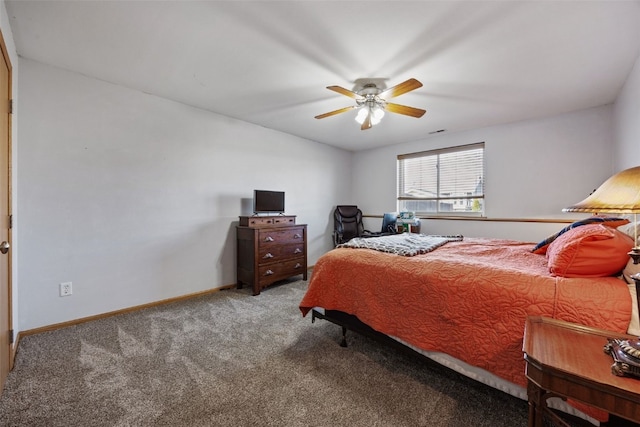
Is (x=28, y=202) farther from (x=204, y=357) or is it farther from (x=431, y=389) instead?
Result: (x=431, y=389)

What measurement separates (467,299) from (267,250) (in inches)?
101

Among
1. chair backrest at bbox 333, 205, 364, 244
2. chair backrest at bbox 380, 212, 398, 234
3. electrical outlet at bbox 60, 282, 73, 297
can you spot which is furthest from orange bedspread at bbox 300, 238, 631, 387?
chair backrest at bbox 333, 205, 364, 244

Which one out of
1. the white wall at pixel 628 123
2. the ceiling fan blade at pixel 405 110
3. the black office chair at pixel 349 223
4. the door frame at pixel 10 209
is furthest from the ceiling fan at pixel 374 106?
the door frame at pixel 10 209

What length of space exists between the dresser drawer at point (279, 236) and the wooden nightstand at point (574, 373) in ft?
9.43

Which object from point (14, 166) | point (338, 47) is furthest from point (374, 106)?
point (14, 166)

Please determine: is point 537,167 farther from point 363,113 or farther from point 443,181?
point 363,113

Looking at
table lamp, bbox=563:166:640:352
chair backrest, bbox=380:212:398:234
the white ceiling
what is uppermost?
the white ceiling

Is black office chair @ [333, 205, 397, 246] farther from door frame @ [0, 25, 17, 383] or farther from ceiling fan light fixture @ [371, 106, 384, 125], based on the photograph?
door frame @ [0, 25, 17, 383]

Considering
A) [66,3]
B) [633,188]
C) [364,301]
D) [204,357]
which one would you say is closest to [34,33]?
[66,3]

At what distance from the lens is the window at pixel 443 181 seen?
4.16 m

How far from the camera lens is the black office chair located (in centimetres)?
465

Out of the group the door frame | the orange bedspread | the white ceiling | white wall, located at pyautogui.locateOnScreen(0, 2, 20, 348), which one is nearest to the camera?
the orange bedspread

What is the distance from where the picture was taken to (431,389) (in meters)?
1.60

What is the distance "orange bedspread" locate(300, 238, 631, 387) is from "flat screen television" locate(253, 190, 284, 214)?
1.88 m
